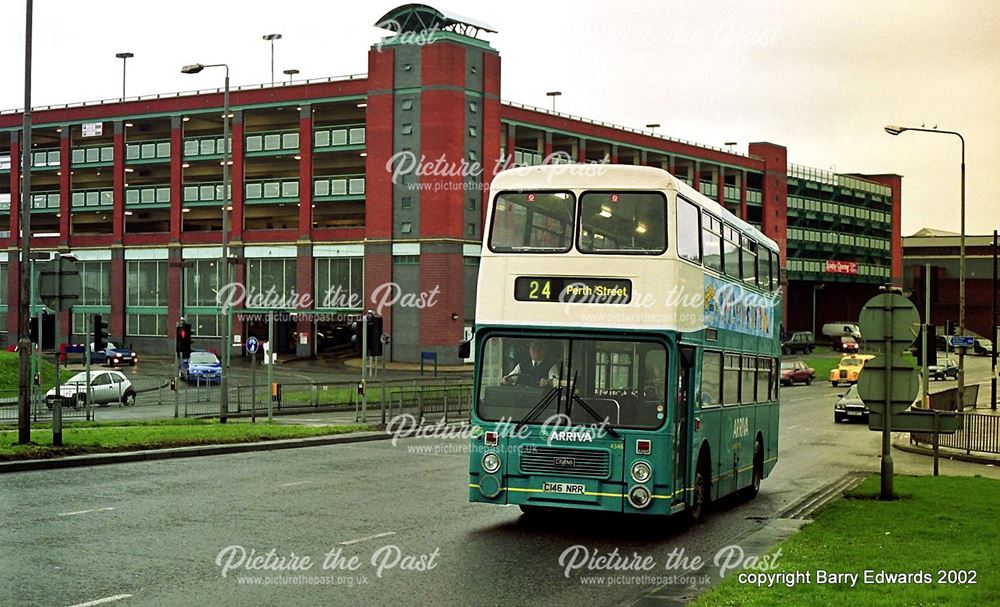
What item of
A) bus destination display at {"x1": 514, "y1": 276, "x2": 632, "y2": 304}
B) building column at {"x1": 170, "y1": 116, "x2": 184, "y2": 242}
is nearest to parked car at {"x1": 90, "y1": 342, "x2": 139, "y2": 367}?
building column at {"x1": 170, "y1": 116, "x2": 184, "y2": 242}

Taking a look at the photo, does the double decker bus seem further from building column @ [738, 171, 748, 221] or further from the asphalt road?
building column @ [738, 171, 748, 221]

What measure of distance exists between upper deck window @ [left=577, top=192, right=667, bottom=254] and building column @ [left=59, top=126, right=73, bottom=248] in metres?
78.5

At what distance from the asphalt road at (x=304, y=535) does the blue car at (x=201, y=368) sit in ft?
120

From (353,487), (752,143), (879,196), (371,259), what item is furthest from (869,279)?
(353,487)

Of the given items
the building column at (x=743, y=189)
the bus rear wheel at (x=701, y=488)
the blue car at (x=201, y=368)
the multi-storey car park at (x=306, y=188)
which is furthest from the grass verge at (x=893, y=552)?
Result: the building column at (x=743, y=189)

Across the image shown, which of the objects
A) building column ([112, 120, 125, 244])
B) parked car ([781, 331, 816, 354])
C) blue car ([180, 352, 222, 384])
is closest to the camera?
blue car ([180, 352, 222, 384])

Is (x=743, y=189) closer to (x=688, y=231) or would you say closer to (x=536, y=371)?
(x=688, y=231)

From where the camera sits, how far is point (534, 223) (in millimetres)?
14703

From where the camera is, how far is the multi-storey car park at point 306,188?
73.6m

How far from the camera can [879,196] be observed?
129500 mm

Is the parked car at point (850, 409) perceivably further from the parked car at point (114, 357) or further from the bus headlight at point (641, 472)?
the parked car at point (114, 357)

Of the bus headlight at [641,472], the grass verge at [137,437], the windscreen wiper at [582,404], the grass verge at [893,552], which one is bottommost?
the grass verge at [137,437]

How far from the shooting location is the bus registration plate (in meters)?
14.0

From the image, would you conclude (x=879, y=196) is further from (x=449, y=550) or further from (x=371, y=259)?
(x=449, y=550)
